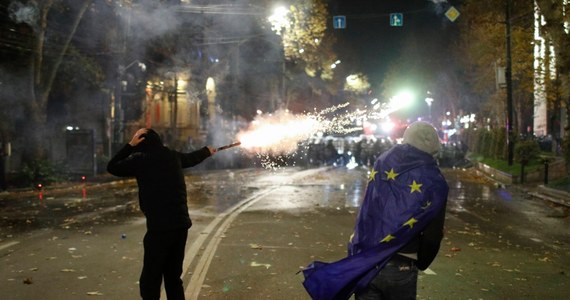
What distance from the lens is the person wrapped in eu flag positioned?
3516mm

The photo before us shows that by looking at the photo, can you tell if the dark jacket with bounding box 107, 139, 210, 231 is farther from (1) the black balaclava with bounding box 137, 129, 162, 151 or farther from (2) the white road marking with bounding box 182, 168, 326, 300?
(2) the white road marking with bounding box 182, 168, 326, 300

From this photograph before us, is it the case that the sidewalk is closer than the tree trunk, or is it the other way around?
the sidewalk

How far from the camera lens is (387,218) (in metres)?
3.55

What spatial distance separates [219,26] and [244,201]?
22.1m

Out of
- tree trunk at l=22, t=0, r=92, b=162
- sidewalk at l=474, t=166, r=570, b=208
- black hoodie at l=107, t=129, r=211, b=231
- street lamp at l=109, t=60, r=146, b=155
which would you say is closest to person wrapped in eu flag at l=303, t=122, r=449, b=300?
black hoodie at l=107, t=129, r=211, b=231

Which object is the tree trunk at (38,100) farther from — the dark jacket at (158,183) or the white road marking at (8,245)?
the dark jacket at (158,183)

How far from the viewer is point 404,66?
71.7 metres

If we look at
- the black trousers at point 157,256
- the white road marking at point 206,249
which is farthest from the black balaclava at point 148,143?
the white road marking at point 206,249

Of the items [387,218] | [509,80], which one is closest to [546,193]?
[509,80]

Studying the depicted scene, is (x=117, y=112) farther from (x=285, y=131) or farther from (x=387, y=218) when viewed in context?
(x=387, y=218)

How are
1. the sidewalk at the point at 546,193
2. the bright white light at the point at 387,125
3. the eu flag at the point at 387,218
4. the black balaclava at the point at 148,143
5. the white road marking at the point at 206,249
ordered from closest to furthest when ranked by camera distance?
1. the eu flag at the point at 387,218
2. the black balaclava at the point at 148,143
3. the white road marking at the point at 206,249
4. the sidewalk at the point at 546,193
5. the bright white light at the point at 387,125

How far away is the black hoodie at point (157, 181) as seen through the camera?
493cm

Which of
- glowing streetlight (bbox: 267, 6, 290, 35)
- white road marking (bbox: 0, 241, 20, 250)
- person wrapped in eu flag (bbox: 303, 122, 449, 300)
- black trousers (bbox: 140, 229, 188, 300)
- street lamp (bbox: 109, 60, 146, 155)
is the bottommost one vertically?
white road marking (bbox: 0, 241, 20, 250)

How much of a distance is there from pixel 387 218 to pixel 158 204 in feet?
7.14
